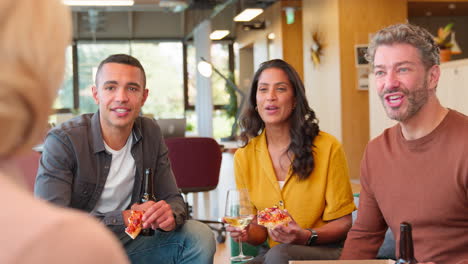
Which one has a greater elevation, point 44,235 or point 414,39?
point 414,39

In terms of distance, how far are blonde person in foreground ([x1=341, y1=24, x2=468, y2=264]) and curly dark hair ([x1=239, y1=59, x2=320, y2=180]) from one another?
47 cm

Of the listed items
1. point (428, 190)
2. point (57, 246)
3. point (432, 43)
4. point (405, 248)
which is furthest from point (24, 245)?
point (432, 43)

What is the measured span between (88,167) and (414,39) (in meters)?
1.45

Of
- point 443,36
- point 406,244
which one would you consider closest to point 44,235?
point 406,244

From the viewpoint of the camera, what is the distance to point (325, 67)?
10.4 m

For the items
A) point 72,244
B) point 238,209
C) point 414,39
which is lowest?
point 238,209

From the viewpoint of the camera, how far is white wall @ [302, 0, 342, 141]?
9.80 meters

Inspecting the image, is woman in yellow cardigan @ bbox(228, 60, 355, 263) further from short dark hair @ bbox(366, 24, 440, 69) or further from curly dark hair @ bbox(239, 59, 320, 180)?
short dark hair @ bbox(366, 24, 440, 69)

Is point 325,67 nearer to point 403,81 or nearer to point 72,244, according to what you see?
point 403,81

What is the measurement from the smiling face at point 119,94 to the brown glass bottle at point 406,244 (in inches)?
60.7

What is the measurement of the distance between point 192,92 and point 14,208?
16233 mm

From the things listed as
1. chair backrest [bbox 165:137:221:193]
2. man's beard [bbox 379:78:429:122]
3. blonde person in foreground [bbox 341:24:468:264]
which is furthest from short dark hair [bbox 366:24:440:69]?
chair backrest [bbox 165:137:221:193]

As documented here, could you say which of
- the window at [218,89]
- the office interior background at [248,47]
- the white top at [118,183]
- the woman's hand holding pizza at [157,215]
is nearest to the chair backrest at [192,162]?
the office interior background at [248,47]

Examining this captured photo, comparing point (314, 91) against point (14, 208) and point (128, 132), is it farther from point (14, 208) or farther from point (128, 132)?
point (14, 208)
